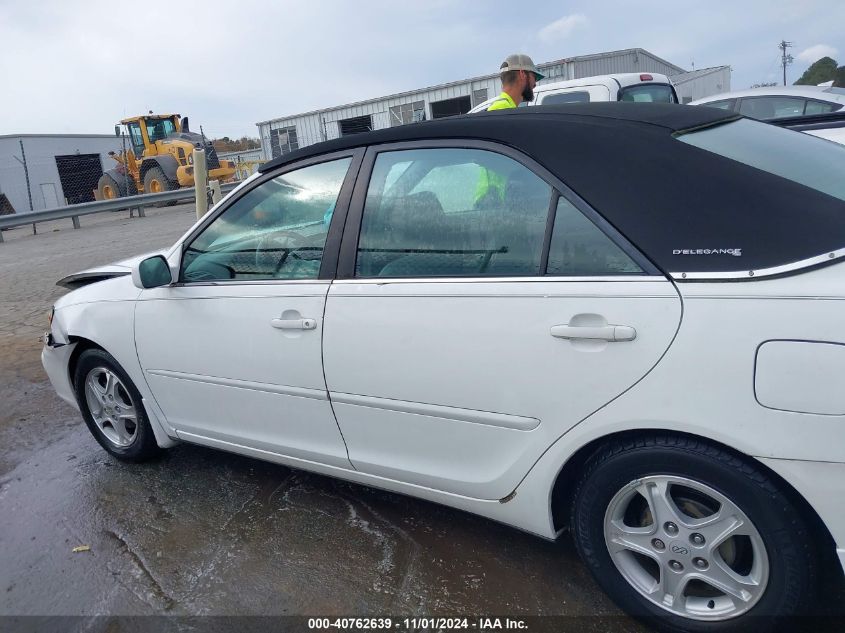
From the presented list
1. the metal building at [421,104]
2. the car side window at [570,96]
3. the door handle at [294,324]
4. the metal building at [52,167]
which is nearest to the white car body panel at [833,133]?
the door handle at [294,324]

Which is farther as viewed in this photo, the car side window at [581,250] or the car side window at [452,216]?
the car side window at [452,216]

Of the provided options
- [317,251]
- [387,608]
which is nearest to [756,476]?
[387,608]

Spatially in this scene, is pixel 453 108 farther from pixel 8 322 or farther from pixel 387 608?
pixel 387 608

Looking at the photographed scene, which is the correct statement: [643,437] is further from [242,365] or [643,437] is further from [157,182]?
[157,182]

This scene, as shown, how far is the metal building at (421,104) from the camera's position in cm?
1998

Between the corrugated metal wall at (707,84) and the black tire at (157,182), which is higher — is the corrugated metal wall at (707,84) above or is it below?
above

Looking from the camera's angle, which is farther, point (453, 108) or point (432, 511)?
point (453, 108)

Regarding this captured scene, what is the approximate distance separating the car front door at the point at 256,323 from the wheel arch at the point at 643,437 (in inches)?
34.7

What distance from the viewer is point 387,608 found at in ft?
7.83

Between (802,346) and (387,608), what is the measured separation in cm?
164

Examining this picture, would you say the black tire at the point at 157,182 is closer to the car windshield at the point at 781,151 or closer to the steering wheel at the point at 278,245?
the steering wheel at the point at 278,245

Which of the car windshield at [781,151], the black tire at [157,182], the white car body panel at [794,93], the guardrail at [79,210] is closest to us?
the car windshield at [781,151]

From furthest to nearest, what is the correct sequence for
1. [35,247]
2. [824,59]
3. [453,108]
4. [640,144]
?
1. [824,59]
2. [453,108]
3. [35,247]
4. [640,144]

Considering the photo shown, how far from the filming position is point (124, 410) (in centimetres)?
356
